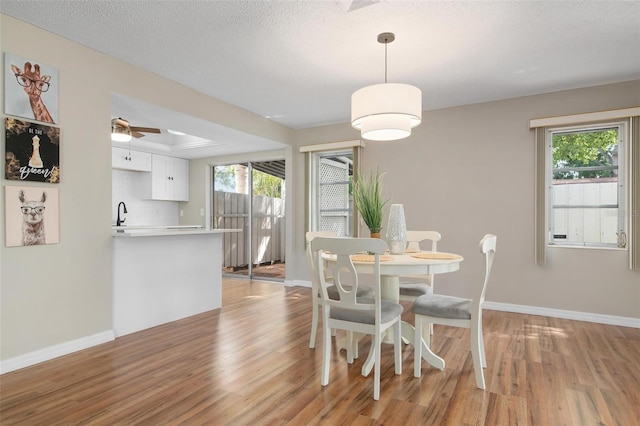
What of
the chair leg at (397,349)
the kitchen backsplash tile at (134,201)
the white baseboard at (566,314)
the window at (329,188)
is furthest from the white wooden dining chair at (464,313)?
the kitchen backsplash tile at (134,201)

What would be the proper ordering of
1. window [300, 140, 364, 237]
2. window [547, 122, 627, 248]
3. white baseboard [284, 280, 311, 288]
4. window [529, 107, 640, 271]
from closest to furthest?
1. window [529, 107, 640, 271]
2. window [547, 122, 627, 248]
3. window [300, 140, 364, 237]
4. white baseboard [284, 280, 311, 288]

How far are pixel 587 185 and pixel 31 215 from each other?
Answer: 5.11 meters

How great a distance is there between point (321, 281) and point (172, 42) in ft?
7.36

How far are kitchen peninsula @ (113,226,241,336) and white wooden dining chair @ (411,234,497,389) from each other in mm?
2494

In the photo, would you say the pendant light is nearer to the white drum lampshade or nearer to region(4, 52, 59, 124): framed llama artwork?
the white drum lampshade

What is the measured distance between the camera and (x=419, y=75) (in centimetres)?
347

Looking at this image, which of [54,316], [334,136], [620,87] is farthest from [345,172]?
[54,316]

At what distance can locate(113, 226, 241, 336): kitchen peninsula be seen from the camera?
318 centimetres

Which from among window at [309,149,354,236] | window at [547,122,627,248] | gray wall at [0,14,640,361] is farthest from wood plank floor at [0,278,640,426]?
window at [309,149,354,236]

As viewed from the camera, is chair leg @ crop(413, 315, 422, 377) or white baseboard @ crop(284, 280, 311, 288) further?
white baseboard @ crop(284, 280, 311, 288)

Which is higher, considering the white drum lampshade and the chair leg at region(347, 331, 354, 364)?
the white drum lampshade

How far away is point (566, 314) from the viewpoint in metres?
3.79

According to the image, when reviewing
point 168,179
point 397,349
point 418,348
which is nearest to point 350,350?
point 397,349

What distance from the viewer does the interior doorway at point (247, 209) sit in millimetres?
6359
